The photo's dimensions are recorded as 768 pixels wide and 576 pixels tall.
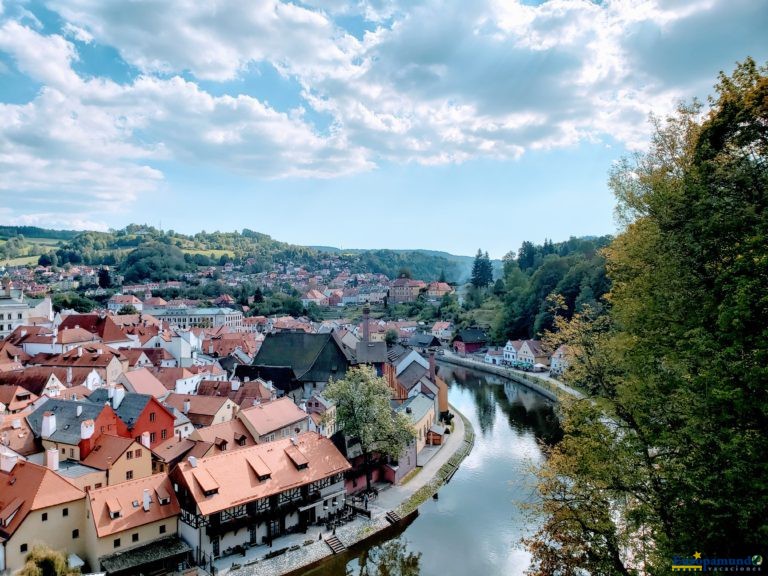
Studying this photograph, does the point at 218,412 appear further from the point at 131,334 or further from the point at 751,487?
the point at 131,334

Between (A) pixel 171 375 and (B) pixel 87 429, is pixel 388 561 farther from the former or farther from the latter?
(A) pixel 171 375

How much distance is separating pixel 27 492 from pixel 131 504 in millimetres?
2999

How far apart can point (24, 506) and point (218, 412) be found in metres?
10.6

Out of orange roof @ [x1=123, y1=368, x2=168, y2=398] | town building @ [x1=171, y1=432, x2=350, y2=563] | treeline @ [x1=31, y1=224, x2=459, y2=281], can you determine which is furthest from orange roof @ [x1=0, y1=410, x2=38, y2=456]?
treeline @ [x1=31, y1=224, x2=459, y2=281]

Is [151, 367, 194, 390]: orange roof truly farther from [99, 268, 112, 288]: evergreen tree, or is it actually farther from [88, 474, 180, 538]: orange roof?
[99, 268, 112, 288]: evergreen tree

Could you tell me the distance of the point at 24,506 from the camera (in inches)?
615

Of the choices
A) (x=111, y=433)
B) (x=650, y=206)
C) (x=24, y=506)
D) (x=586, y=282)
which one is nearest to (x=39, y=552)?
(x=24, y=506)

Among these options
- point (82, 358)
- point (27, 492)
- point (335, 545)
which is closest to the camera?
point (27, 492)

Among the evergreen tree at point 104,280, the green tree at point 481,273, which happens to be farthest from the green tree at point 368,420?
the evergreen tree at point 104,280

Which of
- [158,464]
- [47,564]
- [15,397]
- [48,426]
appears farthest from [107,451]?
[15,397]

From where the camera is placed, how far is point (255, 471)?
1869cm

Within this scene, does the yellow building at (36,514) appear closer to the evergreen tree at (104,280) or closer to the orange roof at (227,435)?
the orange roof at (227,435)

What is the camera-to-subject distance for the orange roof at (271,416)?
76.6 ft

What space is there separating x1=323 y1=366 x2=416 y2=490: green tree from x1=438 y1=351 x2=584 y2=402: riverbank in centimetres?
1796
